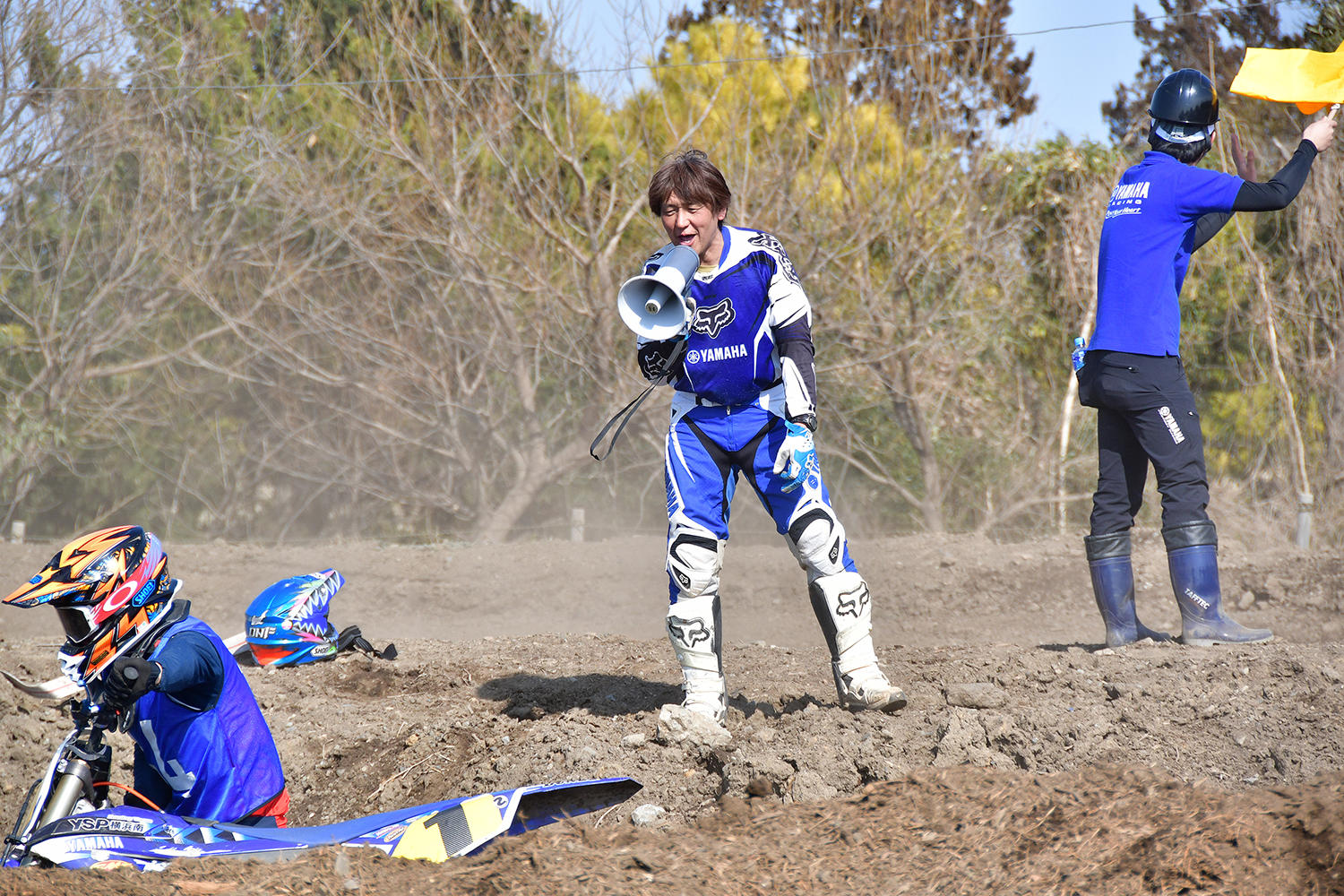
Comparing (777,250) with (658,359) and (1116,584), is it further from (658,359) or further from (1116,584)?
(1116,584)

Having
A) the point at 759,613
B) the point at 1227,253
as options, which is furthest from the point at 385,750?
the point at 1227,253

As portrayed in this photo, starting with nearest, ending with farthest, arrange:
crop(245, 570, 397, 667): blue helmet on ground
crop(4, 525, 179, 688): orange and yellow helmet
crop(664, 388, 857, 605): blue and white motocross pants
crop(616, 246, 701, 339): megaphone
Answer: crop(4, 525, 179, 688): orange and yellow helmet < crop(616, 246, 701, 339): megaphone < crop(664, 388, 857, 605): blue and white motocross pants < crop(245, 570, 397, 667): blue helmet on ground

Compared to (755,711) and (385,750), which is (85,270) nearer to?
(385,750)

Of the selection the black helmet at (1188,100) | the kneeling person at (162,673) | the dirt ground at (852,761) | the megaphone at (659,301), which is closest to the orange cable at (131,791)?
the kneeling person at (162,673)

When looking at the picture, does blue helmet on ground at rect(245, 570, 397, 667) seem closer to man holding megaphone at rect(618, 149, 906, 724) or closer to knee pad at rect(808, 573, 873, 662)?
man holding megaphone at rect(618, 149, 906, 724)

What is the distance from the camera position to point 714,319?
3.96 metres

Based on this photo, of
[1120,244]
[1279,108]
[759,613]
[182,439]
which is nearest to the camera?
[1120,244]

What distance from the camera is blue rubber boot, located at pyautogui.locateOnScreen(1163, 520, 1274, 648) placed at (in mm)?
4406

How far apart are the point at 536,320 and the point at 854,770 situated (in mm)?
Result: 10293

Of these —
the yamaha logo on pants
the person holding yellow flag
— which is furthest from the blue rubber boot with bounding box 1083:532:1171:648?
the yamaha logo on pants

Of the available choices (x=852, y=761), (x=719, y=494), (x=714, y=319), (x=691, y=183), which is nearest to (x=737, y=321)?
(x=714, y=319)

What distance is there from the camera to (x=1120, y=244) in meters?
4.68

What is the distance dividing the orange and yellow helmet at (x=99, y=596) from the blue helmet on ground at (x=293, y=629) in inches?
115

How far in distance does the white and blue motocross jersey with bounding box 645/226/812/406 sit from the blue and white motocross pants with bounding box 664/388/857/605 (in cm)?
9
